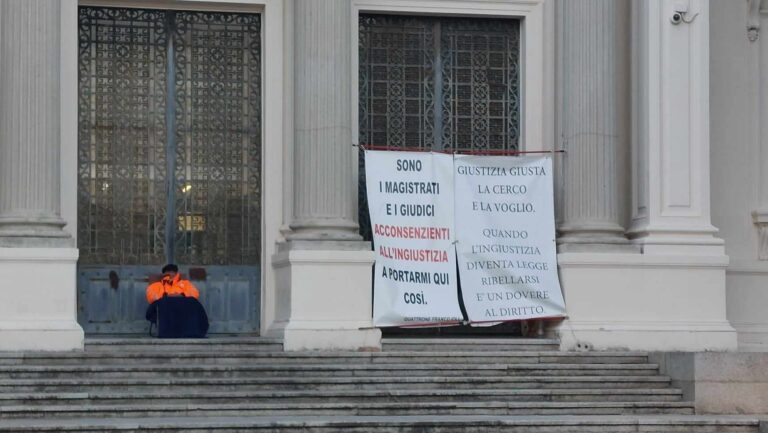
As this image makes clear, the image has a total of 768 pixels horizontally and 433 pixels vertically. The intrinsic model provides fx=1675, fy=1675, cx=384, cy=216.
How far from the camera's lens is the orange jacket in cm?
2108

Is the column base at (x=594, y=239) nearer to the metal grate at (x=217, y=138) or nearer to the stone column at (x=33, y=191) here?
the metal grate at (x=217, y=138)

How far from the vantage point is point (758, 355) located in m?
19.5

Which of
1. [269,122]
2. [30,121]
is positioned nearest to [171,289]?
[269,122]

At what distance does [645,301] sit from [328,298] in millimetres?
4101

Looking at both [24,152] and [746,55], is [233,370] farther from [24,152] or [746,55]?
[746,55]

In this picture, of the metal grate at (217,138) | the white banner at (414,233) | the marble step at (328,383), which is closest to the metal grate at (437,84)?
the white banner at (414,233)

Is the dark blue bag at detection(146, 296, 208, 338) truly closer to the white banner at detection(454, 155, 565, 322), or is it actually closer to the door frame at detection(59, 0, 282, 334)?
the door frame at detection(59, 0, 282, 334)

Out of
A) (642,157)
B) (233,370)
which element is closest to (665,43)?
(642,157)

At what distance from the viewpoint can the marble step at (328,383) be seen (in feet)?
60.6

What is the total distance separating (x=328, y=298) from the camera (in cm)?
2059

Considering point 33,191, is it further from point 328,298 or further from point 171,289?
point 328,298

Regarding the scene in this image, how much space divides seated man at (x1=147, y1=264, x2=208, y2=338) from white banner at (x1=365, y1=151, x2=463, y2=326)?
232cm

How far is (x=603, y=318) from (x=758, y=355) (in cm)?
240

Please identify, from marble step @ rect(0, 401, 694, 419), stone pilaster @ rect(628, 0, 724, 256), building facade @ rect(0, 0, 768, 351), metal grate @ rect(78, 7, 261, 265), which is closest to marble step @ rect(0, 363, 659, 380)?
marble step @ rect(0, 401, 694, 419)
